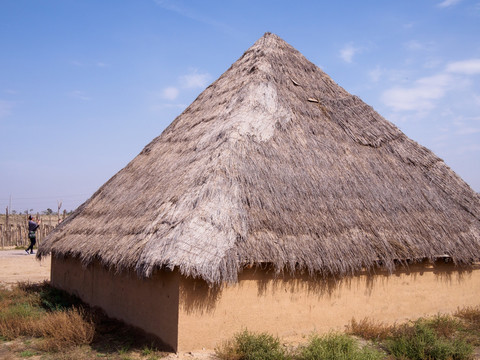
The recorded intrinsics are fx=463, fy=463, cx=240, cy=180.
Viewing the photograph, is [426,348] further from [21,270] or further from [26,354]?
[21,270]

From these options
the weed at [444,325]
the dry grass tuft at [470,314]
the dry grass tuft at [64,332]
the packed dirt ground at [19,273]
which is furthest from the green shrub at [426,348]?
the dry grass tuft at [64,332]

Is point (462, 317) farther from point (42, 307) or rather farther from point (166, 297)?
point (42, 307)

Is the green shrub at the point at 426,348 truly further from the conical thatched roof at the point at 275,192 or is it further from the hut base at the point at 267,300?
the conical thatched roof at the point at 275,192

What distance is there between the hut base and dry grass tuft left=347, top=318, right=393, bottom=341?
11 cm

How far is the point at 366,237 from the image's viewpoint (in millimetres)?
7648

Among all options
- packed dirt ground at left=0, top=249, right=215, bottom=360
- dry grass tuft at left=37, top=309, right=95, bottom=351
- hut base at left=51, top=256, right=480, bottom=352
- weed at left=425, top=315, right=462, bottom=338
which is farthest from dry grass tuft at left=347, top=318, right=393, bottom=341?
dry grass tuft at left=37, top=309, right=95, bottom=351

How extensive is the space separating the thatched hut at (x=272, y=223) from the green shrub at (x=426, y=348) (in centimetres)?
106

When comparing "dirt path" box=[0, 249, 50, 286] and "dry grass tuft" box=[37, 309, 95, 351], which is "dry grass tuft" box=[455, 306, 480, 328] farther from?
"dirt path" box=[0, 249, 50, 286]

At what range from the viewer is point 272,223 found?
689 centimetres

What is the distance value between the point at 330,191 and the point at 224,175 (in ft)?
6.90

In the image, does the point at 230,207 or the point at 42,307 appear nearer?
the point at 230,207

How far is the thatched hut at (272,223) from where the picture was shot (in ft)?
20.8

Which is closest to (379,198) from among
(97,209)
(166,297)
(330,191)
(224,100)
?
(330,191)

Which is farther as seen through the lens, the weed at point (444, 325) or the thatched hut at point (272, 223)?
the weed at point (444, 325)
